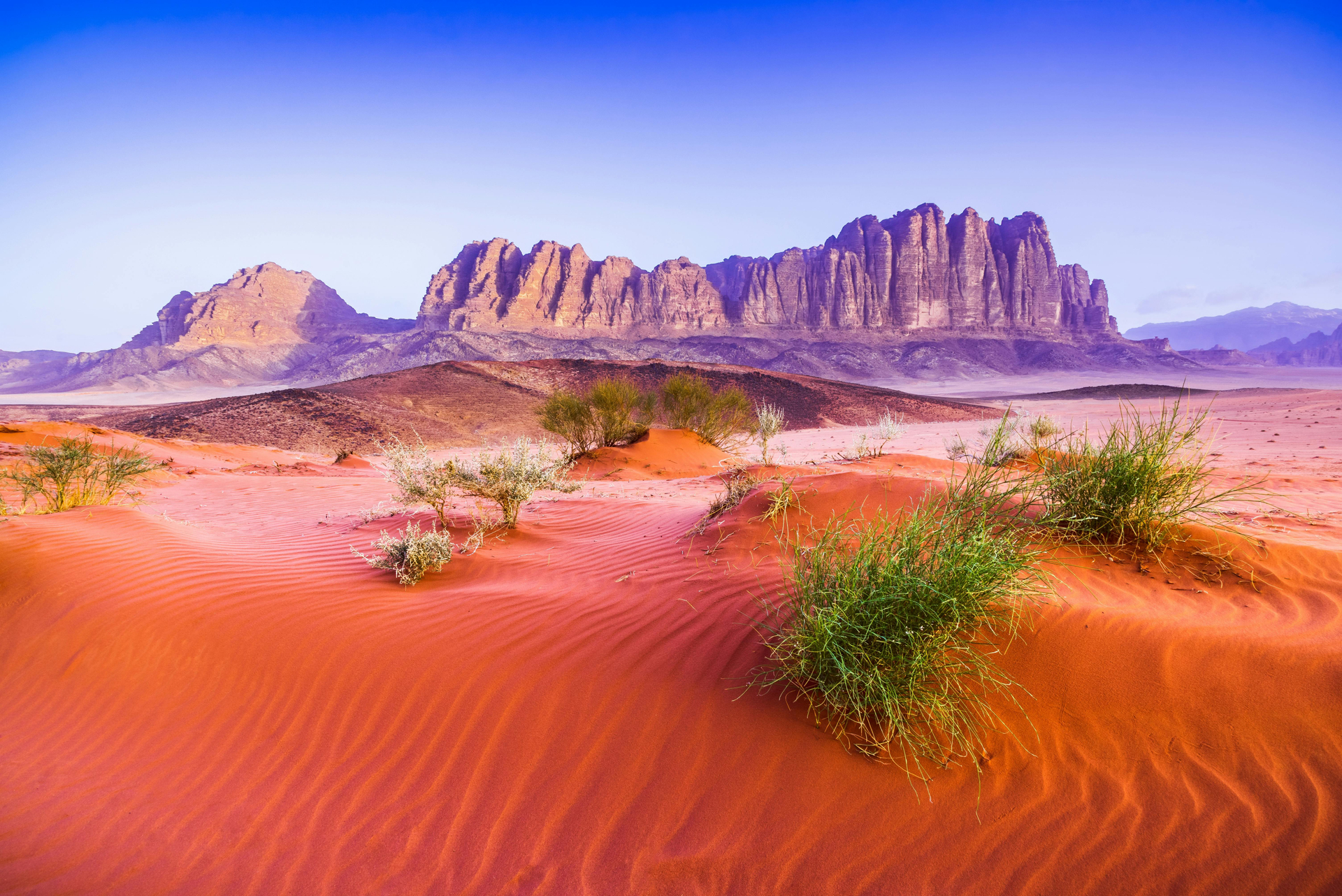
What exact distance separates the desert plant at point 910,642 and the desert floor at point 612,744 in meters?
0.12

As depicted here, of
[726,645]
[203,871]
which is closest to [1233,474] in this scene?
[726,645]

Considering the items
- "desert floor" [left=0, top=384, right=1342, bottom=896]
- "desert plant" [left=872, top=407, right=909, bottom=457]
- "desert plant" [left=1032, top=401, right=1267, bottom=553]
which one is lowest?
"desert plant" [left=872, top=407, right=909, bottom=457]

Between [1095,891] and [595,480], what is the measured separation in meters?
11.4

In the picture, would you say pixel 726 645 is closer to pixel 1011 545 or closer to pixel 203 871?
pixel 1011 545

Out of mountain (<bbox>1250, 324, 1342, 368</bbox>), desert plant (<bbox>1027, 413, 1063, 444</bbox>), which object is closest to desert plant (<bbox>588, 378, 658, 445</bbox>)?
desert plant (<bbox>1027, 413, 1063, 444</bbox>)

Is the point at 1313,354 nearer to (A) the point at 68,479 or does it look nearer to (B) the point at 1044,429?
(B) the point at 1044,429

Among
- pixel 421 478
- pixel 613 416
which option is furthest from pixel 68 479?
pixel 613 416

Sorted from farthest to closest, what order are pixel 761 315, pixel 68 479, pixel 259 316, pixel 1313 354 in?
1. pixel 1313 354
2. pixel 259 316
3. pixel 761 315
4. pixel 68 479

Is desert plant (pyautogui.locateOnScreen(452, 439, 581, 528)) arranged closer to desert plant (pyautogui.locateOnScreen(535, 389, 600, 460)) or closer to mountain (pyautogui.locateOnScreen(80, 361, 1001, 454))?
desert plant (pyautogui.locateOnScreen(535, 389, 600, 460))

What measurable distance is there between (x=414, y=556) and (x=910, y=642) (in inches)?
149

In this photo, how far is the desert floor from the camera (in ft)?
6.57

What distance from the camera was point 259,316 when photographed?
9812 centimetres

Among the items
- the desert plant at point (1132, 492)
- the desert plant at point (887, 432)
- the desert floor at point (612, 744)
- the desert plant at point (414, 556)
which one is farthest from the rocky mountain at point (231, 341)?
the desert plant at point (1132, 492)

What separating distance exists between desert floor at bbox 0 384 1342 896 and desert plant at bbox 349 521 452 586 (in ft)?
0.74
